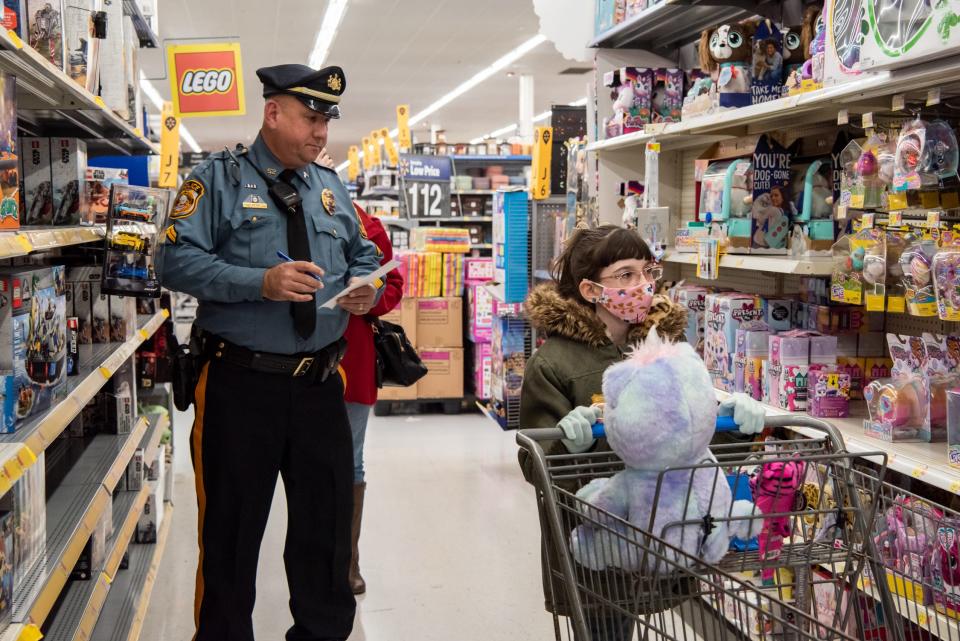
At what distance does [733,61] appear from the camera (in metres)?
3.26

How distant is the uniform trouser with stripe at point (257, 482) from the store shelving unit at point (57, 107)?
2.84 feet

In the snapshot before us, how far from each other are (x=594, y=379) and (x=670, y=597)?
2.14 feet

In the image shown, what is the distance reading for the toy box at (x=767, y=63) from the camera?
3191mm

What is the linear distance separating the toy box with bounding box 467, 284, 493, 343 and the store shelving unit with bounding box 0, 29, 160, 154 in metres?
3.21

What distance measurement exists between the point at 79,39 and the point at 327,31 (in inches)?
426

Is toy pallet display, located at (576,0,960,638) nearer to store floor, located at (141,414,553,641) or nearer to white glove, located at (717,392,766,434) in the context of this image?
white glove, located at (717,392,766,434)

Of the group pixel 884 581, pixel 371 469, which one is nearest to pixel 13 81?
pixel 884 581

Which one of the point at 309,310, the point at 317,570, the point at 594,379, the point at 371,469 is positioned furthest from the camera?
the point at 371,469

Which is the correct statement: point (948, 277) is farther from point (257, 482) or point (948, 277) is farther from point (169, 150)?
point (169, 150)

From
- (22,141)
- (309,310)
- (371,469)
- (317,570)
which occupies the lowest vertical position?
(371,469)

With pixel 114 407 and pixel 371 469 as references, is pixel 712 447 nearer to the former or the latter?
pixel 114 407

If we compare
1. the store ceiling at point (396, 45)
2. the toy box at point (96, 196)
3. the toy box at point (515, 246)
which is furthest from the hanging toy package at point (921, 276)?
the store ceiling at point (396, 45)

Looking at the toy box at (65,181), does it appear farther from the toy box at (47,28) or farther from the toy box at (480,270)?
the toy box at (480,270)

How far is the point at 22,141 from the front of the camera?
280 centimetres
